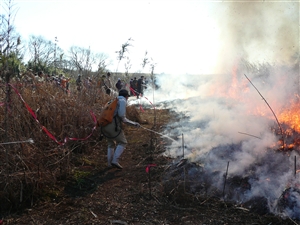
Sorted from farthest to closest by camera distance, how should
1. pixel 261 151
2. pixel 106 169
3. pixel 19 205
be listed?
pixel 106 169
pixel 261 151
pixel 19 205

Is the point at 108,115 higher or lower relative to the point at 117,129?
higher

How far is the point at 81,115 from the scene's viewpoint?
254 inches

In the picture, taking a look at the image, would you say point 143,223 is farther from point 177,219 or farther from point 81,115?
point 81,115

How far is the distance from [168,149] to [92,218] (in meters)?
3.03

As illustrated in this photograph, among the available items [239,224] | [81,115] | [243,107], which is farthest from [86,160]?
[243,107]

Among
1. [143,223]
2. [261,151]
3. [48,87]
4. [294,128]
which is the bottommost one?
[143,223]

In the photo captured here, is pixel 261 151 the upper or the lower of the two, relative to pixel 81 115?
lower

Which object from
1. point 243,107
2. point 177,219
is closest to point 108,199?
point 177,219

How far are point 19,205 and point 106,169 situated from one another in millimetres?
2051

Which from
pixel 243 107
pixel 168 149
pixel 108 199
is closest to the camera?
pixel 108 199

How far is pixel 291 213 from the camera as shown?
3.51 metres

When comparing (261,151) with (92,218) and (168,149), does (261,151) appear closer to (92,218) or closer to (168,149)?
(168,149)

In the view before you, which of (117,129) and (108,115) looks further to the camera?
(117,129)

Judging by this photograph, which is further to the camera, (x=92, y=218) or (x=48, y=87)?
(x=48, y=87)
